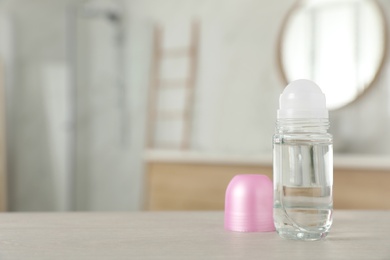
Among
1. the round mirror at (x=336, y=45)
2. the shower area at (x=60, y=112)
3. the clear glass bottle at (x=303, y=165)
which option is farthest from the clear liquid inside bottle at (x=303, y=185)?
the shower area at (x=60, y=112)

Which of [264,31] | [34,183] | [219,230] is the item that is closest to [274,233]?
[219,230]

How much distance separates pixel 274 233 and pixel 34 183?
4408 millimetres

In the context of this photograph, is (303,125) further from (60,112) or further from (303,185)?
(60,112)

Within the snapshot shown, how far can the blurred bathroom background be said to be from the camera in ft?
11.9

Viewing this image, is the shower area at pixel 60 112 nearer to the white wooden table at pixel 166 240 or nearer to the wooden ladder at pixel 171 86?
the wooden ladder at pixel 171 86

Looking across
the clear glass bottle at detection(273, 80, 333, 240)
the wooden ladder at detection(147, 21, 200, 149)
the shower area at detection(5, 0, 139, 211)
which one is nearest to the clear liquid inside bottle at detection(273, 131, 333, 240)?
the clear glass bottle at detection(273, 80, 333, 240)

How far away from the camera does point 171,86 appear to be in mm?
4453

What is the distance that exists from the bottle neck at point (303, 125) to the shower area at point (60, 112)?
4.10 metres

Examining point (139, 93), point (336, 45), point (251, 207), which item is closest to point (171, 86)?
point (139, 93)

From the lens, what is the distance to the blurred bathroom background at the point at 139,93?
11.9 ft

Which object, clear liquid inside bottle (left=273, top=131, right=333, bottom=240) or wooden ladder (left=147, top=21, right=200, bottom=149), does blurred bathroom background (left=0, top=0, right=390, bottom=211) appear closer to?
wooden ladder (left=147, top=21, right=200, bottom=149)

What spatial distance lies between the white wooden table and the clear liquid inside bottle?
29 millimetres

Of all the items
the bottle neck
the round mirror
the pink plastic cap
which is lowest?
the pink plastic cap

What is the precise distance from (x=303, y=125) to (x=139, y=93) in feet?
12.7
